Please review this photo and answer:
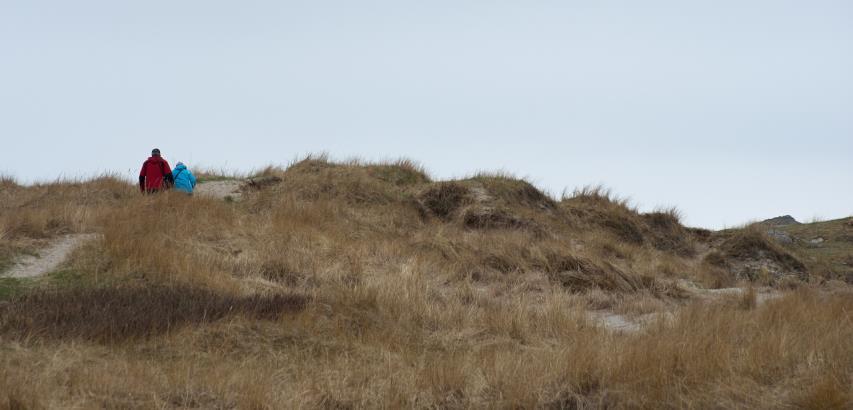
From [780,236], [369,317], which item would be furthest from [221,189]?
[780,236]

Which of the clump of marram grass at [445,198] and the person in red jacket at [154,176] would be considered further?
the clump of marram grass at [445,198]

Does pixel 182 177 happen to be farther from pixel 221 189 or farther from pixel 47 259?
pixel 47 259

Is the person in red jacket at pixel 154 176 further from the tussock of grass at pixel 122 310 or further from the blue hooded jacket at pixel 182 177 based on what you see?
the tussock of grass at pixel 122 310

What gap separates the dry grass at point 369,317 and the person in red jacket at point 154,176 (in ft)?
1.53

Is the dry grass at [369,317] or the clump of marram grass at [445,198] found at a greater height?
the clump of marram grass at [445,198]

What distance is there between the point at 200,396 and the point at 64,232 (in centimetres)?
767

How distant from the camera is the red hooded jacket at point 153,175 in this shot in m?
16.1

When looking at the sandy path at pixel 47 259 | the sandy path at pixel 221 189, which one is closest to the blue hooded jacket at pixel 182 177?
the sandy path at pixel 221 189

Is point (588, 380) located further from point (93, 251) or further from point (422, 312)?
point (93, 251)

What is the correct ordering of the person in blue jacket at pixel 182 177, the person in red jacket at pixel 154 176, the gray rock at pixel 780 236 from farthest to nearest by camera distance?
the gray rock at pixel 780 236 → the person in blue jacket at pixel 182 177 → the person in red jacket at pixel 154 176

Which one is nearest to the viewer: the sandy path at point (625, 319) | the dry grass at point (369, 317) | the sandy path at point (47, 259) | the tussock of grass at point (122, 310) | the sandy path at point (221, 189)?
the dry grass at point (369, 317)

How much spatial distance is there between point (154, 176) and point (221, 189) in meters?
2.68

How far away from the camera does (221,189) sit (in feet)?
61.5

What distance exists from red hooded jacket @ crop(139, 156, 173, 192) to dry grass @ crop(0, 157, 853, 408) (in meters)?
0.47
